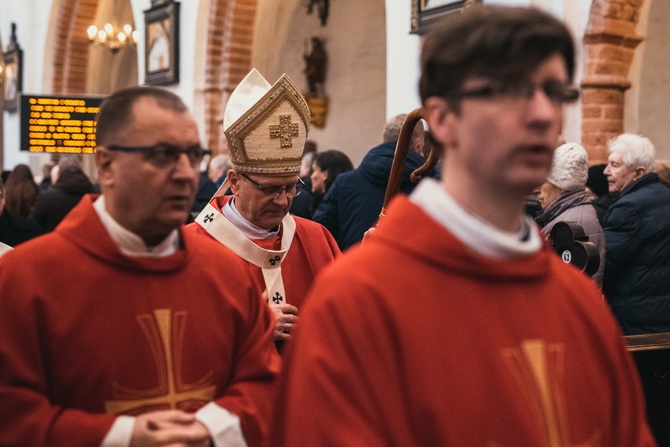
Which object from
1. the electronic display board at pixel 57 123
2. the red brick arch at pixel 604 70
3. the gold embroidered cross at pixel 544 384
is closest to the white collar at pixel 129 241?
the gold embroidered cross at pixel 544 384

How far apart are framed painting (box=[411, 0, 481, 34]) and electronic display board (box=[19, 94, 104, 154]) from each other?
2.95 meters

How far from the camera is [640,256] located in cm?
481

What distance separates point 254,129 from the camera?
3.58 metres

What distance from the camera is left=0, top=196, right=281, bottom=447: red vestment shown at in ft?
6.57

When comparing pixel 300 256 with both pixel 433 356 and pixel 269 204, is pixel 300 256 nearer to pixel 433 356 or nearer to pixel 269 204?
pixel 269 204

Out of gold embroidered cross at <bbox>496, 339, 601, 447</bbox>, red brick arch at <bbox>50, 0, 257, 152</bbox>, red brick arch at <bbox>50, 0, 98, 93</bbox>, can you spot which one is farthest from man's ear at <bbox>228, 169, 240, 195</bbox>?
red brick arch at <bbox>50, 0, 98, 93</bbox>

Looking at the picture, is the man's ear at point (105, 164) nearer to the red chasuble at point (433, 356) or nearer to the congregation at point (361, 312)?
the congregation at point (361, 312)

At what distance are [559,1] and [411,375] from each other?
6.47 m

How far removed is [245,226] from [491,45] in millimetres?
2017

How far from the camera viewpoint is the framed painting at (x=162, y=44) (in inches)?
494

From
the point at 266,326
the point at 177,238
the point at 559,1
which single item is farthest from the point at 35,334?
the point at 559,1

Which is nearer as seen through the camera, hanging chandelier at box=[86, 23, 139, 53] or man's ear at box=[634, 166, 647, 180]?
man's ear at box=[634, 166, 647, 180]

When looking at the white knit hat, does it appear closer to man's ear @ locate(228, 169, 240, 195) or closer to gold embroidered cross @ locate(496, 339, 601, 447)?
man's ear @ locate(228, 169, 240, 195)

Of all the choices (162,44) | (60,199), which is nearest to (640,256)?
(60,199)
